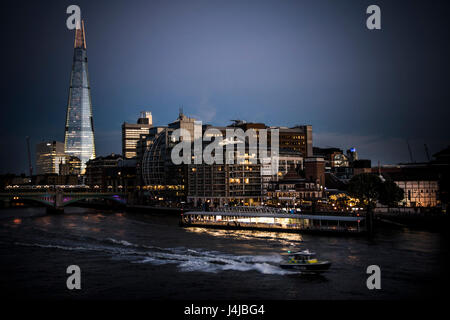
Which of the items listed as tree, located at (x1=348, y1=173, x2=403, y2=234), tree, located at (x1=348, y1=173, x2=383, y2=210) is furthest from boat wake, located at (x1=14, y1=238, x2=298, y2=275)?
tree, located at (x1=348, y1=173, x2=403, y2=234)

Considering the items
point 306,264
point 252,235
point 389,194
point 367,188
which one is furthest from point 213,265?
point 389,194

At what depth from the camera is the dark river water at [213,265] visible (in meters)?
37.4

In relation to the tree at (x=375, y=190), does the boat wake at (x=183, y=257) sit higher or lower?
lower

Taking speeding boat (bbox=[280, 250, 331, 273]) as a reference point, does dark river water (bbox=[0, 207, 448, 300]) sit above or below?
below

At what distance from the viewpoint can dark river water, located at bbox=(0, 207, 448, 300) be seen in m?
37.4

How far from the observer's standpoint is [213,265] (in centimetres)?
4688

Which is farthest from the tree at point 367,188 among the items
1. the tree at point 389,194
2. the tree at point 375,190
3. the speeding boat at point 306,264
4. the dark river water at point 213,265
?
the speeding boat at point 306,264

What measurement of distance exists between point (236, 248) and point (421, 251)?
23.0 meters

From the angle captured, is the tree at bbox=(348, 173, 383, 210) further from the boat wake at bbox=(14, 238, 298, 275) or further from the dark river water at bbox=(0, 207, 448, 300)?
the boat wake at bbox=(14, 238, 298, 275)

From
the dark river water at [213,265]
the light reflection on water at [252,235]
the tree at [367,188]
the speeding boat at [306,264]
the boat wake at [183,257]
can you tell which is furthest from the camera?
the tree at [367,188]

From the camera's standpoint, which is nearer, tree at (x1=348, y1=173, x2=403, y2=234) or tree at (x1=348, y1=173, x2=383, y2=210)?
tree at (x1=348, y1=173, x2=403, y2=234)

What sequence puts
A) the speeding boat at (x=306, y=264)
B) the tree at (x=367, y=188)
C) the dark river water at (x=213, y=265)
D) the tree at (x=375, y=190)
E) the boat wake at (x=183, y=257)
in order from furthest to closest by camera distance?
the tree at (x=367, y=188) < the tree at (x=375, y=190) < the boat wake at (x=183, y=257) < the speeding boat at (x=306, y=264) < the dark river water at (x=213, y=265)

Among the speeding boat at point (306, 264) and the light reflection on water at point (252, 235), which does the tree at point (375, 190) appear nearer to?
the light reflection on water at point (252, 235)
